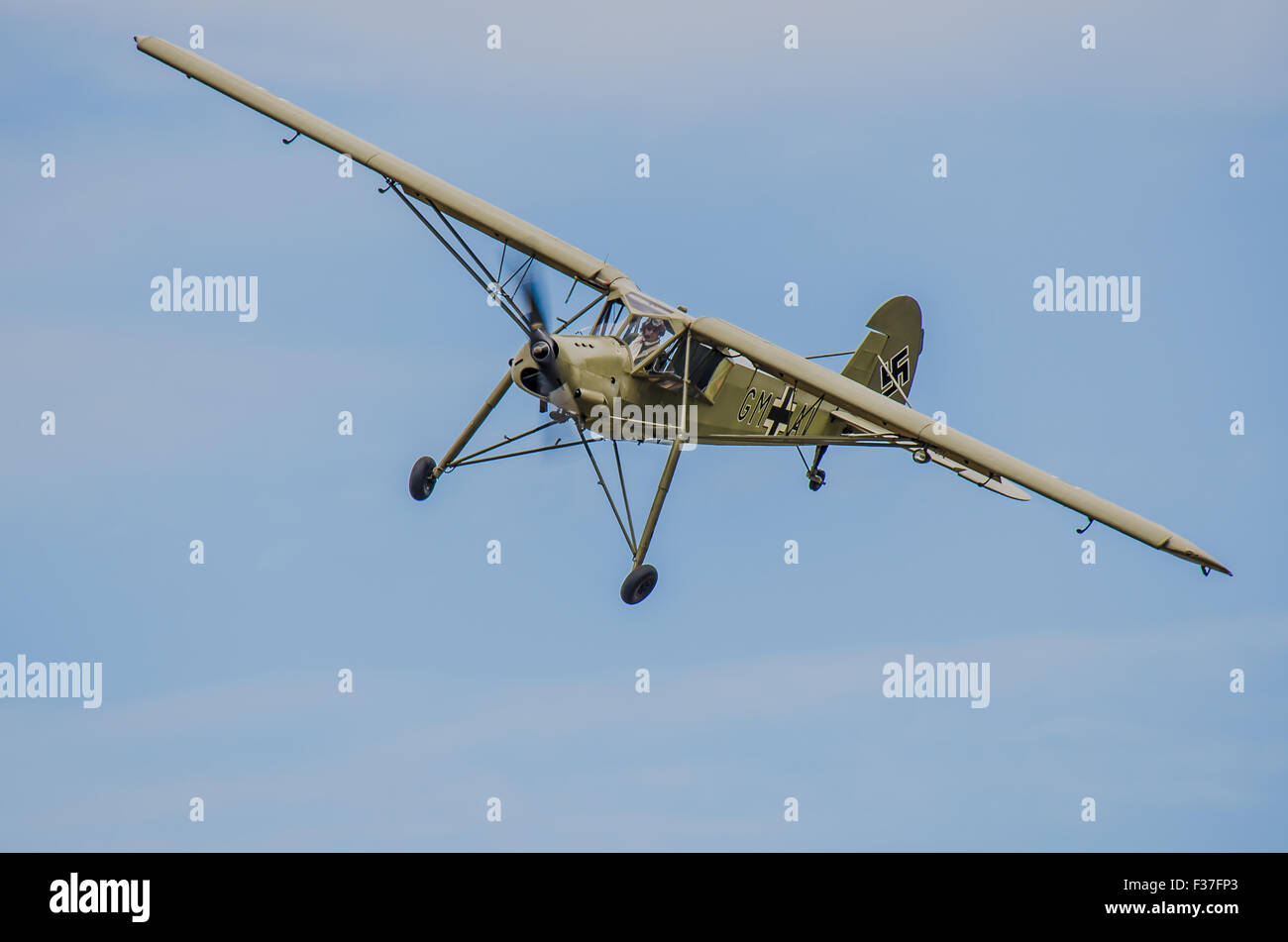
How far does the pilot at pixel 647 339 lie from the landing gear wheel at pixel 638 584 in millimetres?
3701

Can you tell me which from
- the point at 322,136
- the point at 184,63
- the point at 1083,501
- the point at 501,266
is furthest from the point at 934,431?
the point at 184,63

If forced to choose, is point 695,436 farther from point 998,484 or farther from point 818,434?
point 998,484

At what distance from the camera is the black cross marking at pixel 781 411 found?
3738 centimetres

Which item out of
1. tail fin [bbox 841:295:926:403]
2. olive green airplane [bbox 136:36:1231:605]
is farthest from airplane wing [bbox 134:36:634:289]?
tail fin [bbox 841:295:926:403]

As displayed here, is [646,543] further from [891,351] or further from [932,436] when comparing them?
[891,351]

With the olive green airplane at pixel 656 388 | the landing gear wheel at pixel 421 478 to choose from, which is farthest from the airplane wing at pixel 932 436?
the landing gear wheel at pixel 421 478

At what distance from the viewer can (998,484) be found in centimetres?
3803

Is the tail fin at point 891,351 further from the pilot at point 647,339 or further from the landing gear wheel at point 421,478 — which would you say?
the landing gear wheel at point 421,478

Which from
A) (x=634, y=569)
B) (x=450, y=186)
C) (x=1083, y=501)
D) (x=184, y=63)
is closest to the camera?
(x=1083, y=501)

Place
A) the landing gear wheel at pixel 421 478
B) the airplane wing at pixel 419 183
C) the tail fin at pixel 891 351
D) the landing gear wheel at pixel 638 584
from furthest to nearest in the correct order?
the tail fin at pixel 891 351 < the landing gear wheel at pixel 421 478 < the airplane wing at pixel 419 183 < the landing gear wheel at pixel 638 584

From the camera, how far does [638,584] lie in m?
35.1

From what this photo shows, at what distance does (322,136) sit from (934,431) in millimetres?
13551

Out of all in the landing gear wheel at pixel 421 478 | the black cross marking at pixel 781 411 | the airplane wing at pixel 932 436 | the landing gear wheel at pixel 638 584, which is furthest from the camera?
the landing gear wheel at pixel 421 478

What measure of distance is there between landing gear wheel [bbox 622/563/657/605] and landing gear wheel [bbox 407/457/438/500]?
Answer: 210 inches
